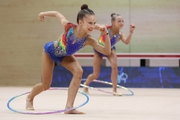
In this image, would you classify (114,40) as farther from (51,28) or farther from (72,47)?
(51,28)

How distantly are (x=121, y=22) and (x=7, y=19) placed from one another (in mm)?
5543

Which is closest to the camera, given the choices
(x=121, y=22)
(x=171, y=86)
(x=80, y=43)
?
(x=80, y=43)

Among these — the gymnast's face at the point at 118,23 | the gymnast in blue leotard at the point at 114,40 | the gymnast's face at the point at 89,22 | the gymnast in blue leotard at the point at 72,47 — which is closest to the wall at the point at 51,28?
the gymnast in blue leotard at the point at 114,40

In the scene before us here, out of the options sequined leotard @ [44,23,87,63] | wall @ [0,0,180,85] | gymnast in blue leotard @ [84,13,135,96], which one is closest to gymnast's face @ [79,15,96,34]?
sequined leotard @ [44,23,87,63]

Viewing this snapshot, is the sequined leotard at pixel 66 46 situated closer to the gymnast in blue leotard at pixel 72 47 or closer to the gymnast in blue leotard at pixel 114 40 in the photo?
the gymnast in blue leotard at pixel 72 47

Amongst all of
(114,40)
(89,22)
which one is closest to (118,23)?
(114,40)

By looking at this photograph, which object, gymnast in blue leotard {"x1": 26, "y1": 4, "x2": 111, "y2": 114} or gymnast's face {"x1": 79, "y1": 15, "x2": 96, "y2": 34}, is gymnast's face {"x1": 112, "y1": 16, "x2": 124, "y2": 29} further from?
gymnast's face {"x1": 79, "y1": 15, "x2": 96, "y2": 34}

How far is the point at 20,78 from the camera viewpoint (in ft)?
41.1

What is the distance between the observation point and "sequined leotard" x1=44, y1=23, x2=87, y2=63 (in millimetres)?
4895

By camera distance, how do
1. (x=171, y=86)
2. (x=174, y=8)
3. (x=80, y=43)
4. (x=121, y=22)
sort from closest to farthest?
(x=80, y=43) < (x=121, y=22) < (x=171, y=86) < (x=174, y=8)

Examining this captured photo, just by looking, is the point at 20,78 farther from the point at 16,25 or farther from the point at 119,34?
the point at 119,34

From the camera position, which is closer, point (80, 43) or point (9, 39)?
point (80, 43)

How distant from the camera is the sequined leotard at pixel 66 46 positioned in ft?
16.1

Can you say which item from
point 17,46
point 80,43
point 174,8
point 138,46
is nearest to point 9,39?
point 17,46
